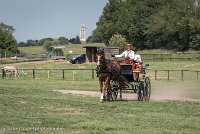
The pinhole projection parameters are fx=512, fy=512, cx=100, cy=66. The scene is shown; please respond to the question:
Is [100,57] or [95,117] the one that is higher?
[100,57]

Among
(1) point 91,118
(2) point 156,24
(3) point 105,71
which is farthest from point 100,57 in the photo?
(2) point 156,24

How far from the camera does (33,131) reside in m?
11.5

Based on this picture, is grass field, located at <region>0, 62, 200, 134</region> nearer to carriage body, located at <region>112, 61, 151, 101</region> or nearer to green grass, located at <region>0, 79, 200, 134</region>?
green grass, located at <region>0, 79, 200, 134</region>

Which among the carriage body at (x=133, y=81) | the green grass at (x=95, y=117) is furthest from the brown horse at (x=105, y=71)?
the green grass at (x=95, y=117)

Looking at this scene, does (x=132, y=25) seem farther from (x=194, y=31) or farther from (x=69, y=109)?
(x=69, y=109)

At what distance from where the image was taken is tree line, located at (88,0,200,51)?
111375 mm

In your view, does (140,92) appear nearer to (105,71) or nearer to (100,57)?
(105,71)

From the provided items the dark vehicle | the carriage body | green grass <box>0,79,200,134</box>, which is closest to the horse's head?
the carriage body

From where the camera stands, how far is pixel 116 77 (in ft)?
65.3

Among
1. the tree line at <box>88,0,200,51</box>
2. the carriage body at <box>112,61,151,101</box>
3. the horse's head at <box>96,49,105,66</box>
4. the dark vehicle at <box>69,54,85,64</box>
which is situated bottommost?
the dark vehicle at <box>69,54,85,64</box>

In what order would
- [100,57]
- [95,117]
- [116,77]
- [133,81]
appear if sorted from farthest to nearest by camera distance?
[133,81], [116,77], [100,57], [95,117]

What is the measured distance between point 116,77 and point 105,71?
35.9 inches

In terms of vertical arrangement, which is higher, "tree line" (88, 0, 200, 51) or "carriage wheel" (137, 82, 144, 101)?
"tree line" (88, 0, 200, 51)

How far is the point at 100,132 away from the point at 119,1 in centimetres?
13947
